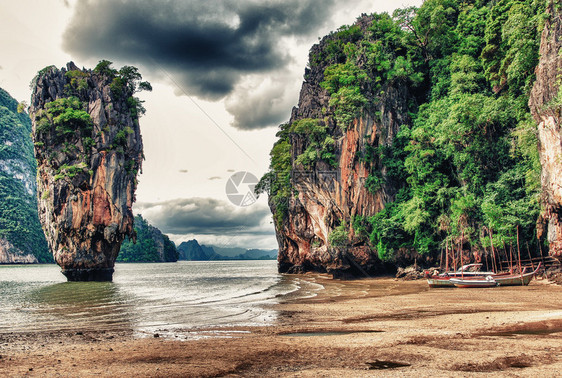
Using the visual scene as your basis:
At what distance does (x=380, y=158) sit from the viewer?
34.7m

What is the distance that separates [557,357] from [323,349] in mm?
4200

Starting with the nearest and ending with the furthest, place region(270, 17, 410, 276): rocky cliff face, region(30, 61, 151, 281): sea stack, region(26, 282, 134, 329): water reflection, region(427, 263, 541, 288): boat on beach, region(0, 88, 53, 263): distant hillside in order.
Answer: region(26, 282, 134, 329): water reflection < region(427, 263, 541, 288): boat on beach < region(270, 17, 410, 276): rocky cliff face < region(30, 61, 151, 281): sea stack < region(0, 88, 53, 263): distant hillside

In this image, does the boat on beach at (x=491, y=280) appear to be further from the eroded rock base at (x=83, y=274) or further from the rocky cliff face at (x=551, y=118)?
the eroded rock base at (x=83, y=274)

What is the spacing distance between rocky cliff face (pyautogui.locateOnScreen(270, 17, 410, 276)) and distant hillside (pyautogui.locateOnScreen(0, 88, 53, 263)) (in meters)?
89.5

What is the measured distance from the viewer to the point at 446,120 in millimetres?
28938

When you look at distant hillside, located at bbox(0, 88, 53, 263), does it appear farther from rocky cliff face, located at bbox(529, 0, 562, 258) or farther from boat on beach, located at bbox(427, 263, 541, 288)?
rocky cliff face, located at bbox(529, 0, 562, 258)

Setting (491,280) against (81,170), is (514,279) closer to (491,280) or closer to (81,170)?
(491,280)

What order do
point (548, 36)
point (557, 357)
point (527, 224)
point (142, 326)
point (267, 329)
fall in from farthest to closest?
1. point (527, 224)
2. point (548, 36)
3. point (142, 326)
4. point (267, 329)
5. point (557, 357)

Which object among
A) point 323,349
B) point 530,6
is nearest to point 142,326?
point 323,349

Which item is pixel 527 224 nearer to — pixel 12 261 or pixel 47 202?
pixel 47 202

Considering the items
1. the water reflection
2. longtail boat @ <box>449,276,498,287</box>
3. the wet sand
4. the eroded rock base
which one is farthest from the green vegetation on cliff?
the eroded rock base

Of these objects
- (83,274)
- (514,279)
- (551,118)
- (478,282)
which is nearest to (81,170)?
(83,274)

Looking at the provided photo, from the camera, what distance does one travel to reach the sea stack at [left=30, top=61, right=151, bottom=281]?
39.6 m

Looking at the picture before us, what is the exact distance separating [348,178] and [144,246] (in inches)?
5002
